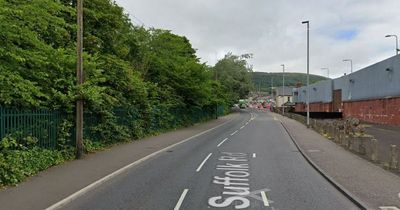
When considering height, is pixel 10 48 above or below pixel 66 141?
above

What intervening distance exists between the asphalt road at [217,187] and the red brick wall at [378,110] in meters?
29.4

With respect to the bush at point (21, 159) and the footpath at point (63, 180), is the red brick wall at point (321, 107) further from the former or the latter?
the bush at point (21, 159)

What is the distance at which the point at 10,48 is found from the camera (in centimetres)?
1317

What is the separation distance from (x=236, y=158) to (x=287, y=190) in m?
7.42

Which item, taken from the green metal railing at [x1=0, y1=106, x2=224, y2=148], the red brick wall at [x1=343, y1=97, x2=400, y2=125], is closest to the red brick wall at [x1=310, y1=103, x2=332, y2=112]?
the red brick wall at [x1=343, y1=97, x2=400, y2=125]

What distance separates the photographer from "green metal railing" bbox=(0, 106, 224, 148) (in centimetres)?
1338

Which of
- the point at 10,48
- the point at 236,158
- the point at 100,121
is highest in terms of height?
the point at 10,48

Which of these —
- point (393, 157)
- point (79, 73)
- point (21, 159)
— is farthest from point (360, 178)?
point (79, 73)

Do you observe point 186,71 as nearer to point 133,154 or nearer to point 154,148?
point 154,148

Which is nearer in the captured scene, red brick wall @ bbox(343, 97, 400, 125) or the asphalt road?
the asphalt road

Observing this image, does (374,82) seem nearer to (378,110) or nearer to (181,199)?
(378,110)

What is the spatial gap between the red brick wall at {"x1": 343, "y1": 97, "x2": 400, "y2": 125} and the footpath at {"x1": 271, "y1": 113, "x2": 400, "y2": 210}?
25.5 metres

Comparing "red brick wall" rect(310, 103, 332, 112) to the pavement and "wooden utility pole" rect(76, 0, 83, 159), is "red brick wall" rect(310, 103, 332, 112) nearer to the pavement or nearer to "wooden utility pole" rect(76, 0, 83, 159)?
the pavement

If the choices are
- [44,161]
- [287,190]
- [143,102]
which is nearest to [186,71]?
[143,102]
